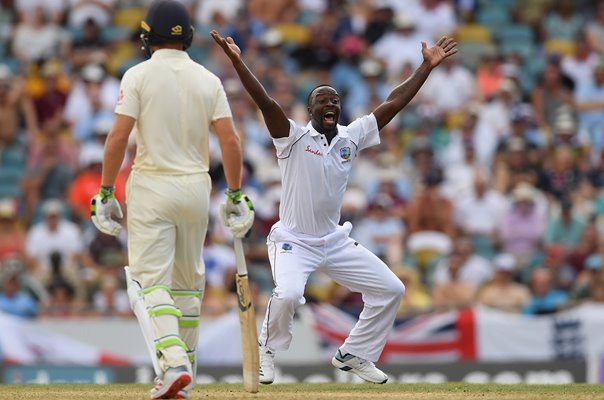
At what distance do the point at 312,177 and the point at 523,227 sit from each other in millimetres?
6715

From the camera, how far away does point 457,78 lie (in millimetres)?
18062

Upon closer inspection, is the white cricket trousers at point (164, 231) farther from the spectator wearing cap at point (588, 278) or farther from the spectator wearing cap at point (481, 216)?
the spectator wearing cap at point (481, 216)

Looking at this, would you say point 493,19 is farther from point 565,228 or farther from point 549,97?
point 565,228

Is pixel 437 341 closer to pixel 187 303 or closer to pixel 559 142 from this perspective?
pixel 559 142

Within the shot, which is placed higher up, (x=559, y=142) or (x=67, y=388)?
(x=559, y=142)

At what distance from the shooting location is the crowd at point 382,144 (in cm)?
1445

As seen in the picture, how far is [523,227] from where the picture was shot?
15.5 m

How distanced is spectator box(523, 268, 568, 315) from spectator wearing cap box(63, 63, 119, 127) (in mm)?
5849

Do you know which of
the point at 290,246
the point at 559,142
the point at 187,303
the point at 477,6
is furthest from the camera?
the point at 477,6

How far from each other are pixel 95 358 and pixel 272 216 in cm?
273

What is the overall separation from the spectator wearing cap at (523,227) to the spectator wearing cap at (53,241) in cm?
470

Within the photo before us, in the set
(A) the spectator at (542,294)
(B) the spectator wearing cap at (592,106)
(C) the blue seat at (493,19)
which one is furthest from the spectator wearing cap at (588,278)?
(C) the blue seat at (493,19)

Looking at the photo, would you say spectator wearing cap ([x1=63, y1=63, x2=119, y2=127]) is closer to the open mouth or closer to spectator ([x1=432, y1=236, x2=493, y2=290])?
spectator ([x1=432, y1=236, x2=493, y2=290])

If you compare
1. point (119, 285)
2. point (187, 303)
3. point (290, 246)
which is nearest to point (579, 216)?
point (119, 285)
